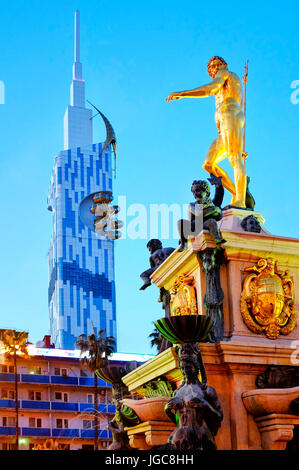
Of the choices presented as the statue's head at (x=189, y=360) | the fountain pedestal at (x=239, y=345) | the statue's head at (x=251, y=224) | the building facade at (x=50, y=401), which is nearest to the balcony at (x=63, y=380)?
the building facade at (x=50, y=401)

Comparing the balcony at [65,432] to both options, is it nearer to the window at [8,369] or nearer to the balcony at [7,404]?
the balcony at [7,404]

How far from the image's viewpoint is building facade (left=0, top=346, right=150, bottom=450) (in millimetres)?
73812

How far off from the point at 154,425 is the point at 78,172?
185 metres

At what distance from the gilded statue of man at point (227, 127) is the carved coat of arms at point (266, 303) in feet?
6.89

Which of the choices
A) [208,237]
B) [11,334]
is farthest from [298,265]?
[11,334]

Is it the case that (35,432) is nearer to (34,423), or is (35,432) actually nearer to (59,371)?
(34,423)

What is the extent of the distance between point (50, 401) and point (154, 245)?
60.5 meters

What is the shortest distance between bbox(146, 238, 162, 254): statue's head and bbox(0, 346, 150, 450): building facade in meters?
56.5

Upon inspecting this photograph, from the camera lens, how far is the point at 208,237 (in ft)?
48.0

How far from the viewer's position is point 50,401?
75.8 meters

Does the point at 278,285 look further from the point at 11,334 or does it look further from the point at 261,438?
the point at 11,334

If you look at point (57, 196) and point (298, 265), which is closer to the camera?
point (298, 265)

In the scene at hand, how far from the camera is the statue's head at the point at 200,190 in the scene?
49.8 feet

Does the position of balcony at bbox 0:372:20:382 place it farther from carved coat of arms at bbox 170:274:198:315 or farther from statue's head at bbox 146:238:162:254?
carved coat of arms at bbox 170:274:198:315
